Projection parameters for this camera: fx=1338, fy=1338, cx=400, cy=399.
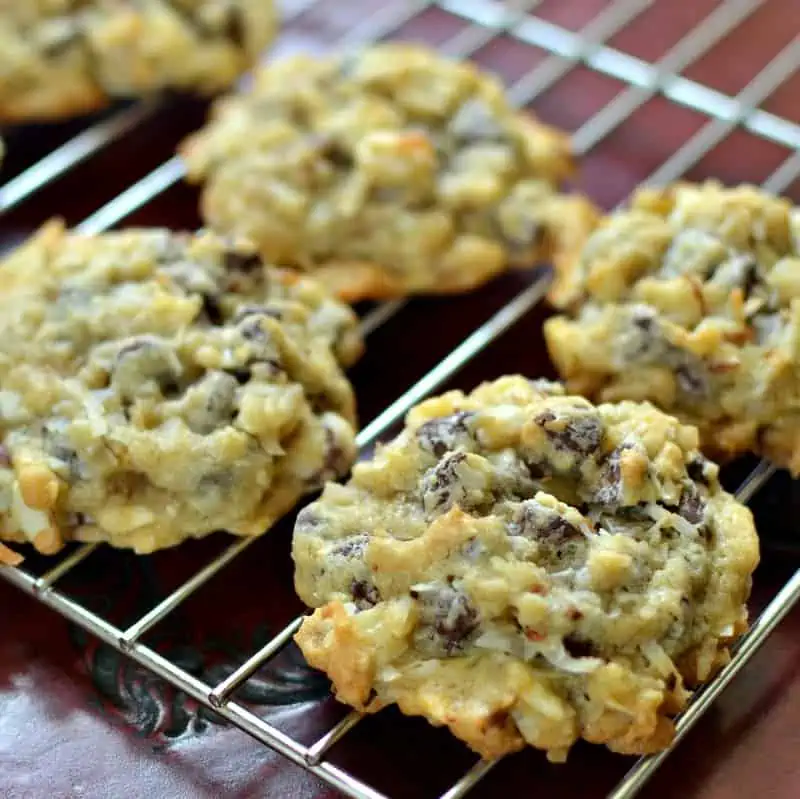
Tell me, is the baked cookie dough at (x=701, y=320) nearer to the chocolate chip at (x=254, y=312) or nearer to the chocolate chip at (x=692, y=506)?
the chocolate chip at (x=692, y=506)

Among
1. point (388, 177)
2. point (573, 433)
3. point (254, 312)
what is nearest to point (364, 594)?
point (573, 433)

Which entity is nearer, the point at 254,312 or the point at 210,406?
the point at 210,406

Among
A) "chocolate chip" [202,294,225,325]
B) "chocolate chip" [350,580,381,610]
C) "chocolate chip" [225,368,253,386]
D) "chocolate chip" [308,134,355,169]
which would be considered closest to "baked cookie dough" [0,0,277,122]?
"chocolate chip" [308,134,355,169]

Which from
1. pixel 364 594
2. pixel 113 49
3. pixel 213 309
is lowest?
pixel 364 594

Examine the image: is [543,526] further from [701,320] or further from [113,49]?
[113,49]

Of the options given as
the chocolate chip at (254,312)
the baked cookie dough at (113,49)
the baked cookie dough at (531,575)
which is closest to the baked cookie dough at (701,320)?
the baked cookie dough at (531,575)

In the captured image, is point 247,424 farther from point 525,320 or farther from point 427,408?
point 525,320

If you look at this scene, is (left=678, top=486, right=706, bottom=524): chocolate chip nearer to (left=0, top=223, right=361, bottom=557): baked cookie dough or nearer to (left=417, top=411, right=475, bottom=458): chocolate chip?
(left=417, top=411, right=475, bottom=458): chocolate chip
